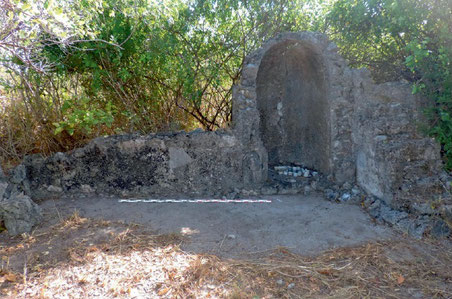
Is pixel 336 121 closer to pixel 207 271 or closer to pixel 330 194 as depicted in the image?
pixel 330 194

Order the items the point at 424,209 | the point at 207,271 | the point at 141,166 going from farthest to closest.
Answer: the point at 141,166, the point at 424,209, the point at 207,271

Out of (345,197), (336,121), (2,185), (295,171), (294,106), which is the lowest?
(345,197)

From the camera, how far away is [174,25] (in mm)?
5707

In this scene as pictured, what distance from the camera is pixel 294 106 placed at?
5.99 m

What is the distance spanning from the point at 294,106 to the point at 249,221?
2.65 m

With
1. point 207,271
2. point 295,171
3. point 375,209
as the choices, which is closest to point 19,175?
point 207,271

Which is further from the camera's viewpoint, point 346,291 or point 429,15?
point 429,15

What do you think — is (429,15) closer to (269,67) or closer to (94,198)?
(269,67)

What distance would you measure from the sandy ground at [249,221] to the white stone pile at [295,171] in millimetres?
855

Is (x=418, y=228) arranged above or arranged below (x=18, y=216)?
below

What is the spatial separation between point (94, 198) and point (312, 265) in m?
3.15

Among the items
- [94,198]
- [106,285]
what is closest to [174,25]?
[94,198]

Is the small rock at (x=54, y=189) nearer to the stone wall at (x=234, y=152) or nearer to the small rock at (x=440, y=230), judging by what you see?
the stone wall at (x=234, y=152)

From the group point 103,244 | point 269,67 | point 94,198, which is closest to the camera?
point 103,244
